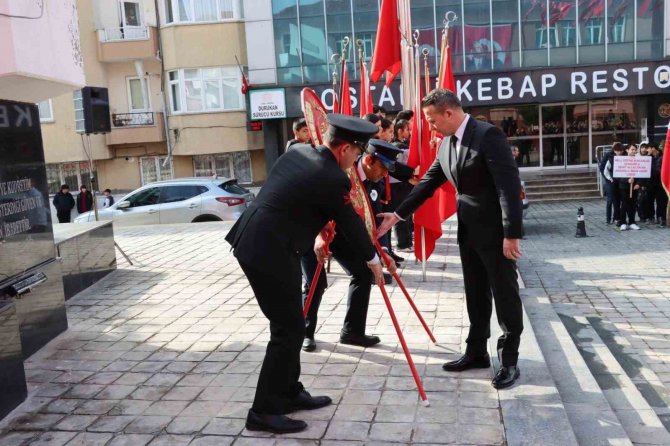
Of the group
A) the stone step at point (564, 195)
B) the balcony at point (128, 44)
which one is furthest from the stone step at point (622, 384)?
the balcony at point (128, 44)

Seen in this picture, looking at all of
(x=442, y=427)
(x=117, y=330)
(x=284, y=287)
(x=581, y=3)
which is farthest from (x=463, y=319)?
(x=581, y=3)

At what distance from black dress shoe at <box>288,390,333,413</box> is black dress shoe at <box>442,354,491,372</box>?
100 cm

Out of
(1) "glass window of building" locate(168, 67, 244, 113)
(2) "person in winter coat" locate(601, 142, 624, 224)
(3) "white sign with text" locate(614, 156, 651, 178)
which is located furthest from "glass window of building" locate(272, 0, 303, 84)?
(3) "white sign with text" locate(614, 156, 651, 178)

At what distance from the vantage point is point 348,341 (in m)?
5.31

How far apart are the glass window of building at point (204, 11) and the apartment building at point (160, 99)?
0.04 meters

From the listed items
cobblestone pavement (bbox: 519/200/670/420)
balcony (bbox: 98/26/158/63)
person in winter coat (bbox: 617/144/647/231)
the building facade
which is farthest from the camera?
balcony (bbox: 98/26/158/63)

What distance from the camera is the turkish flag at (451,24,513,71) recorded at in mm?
23266

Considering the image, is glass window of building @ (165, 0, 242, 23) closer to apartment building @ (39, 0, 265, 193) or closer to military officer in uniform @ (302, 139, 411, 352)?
apartment building @ (39, 0, 265, 193)

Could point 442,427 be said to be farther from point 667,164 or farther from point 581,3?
point 581,3

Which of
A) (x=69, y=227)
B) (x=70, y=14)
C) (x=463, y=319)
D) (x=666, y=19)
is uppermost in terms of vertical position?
(x=666, y=19)

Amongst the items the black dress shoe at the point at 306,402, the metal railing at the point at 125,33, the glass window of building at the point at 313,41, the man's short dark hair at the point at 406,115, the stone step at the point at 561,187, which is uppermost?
the metal railing at the point at 125,33

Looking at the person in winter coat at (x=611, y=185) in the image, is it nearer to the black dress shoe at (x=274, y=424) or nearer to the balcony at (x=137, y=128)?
the black dress shoe at (x=274, y=424)

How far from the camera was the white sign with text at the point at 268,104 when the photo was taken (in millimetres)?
24047

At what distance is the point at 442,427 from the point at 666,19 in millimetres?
23104
